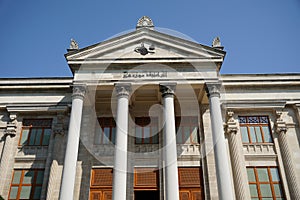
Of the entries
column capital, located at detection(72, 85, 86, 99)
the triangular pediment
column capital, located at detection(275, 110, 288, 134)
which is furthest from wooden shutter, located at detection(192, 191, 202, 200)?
column capital, located at detection(72, 85, 86, 99)

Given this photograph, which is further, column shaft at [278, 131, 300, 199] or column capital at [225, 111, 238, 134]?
column capital at [225, 111, 238, 134]

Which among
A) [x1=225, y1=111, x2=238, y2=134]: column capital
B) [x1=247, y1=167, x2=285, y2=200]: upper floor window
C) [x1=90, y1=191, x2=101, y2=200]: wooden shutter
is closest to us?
[x1=90, y1=191, x2=101, y2=200]: wooden shutter

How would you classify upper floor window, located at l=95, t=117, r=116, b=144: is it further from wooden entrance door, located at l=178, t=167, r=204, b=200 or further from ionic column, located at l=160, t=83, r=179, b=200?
wooden entrance door, located at l=178, t=167, r=204, b=200

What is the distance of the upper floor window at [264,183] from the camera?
18031 millimetres

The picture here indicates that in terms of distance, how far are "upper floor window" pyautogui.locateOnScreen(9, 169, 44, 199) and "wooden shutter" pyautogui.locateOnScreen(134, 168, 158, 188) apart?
20.9ft

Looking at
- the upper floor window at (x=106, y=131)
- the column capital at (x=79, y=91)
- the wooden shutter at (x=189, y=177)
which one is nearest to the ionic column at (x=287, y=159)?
the wooden shutter at (x=189, y=177)

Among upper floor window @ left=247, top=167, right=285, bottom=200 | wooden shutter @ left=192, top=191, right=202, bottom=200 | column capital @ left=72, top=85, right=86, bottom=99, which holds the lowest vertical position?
wooden shutter @ left=192, top=191, right=202, bottom=200

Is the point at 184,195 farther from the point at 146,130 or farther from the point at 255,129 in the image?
the point at 255,129

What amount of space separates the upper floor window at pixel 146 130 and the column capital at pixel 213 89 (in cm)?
474

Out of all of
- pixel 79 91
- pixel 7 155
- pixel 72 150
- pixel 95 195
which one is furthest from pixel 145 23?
pixel 7 155

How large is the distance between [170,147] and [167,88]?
3808 millimetres

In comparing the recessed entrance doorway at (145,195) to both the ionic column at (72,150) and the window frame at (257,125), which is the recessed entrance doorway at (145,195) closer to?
the window frame at (257,125)

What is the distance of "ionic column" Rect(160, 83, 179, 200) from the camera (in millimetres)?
15047

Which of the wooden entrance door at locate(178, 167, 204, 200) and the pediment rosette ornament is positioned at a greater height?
the pediment rosette ornament
